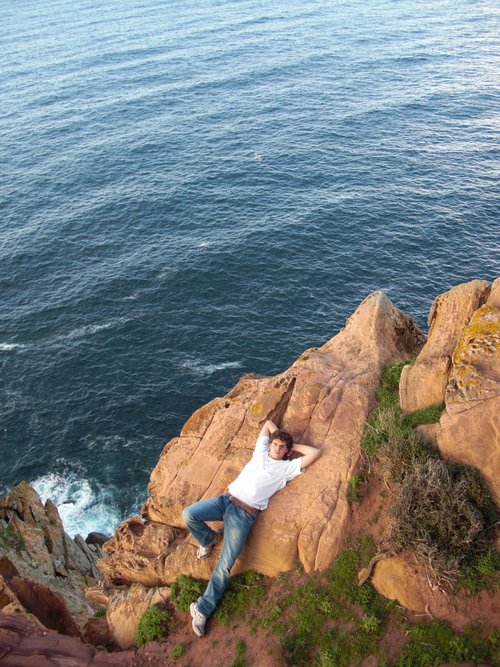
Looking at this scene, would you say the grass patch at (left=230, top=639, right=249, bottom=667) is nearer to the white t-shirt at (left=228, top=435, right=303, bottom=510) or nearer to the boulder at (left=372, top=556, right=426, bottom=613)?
the white t-shirt at (left=228, top=435, right=303, bottom=510)

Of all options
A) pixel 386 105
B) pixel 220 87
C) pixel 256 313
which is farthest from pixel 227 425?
pixel 220 87

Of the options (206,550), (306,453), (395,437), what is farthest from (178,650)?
(395,437)

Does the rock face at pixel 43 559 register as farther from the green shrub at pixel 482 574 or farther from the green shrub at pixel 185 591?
the green shrub at pixel 482 574

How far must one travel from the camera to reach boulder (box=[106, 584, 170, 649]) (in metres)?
16.0

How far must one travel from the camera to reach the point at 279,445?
51.1ft

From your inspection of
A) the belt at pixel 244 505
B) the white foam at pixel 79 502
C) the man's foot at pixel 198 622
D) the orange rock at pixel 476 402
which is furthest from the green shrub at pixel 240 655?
the white foam at pixel 79 502

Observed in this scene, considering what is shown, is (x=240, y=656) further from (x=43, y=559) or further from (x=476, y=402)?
(x=43, y=559)

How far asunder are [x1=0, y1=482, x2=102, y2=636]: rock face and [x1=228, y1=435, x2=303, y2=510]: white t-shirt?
29.3 feet

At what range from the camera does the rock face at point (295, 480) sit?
15.4m

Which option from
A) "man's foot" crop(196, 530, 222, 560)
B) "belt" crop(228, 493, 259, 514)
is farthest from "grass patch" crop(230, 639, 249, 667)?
"belt" crop(228, 493, 259, 514)

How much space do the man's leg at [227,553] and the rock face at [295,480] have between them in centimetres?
70

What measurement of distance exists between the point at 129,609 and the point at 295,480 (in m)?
6.98

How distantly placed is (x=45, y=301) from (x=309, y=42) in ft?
429

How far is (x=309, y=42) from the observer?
150500 millimetres
